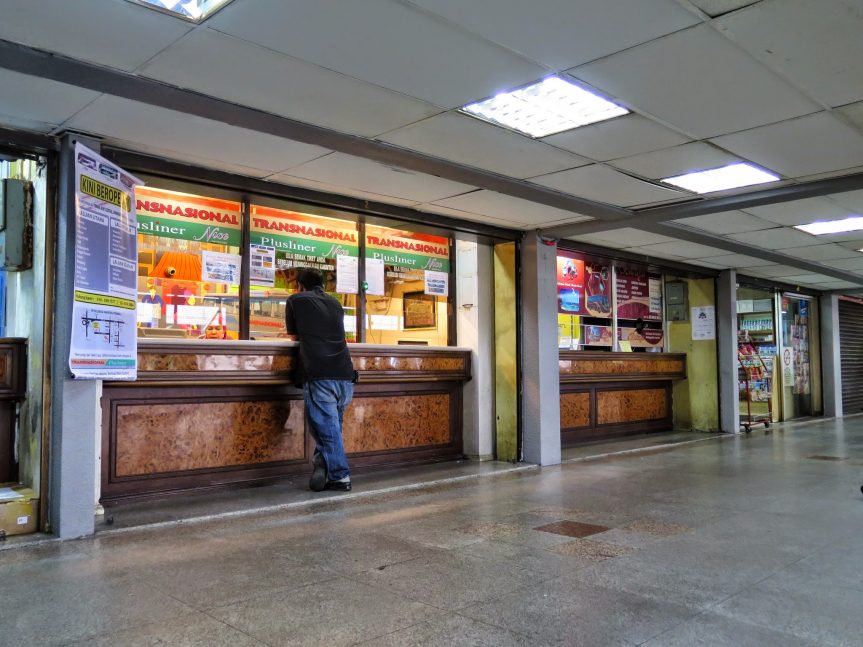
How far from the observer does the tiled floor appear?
2.79 meters

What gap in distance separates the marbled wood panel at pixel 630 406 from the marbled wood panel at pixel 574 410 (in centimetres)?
29

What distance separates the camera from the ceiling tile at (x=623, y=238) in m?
7.66

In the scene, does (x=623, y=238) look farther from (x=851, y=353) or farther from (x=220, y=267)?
(x=851, y=353)

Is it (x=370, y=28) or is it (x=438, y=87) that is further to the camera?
(x=438, y=87)

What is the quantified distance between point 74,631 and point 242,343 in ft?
10.2

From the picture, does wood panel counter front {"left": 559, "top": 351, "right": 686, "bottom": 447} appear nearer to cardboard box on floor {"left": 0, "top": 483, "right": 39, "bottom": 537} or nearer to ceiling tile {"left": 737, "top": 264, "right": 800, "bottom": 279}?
ceiling tile {"left": 737, "top": 264, "right": 800, "bottom": 279}

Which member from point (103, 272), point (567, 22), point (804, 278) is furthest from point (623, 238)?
point (103, 272)

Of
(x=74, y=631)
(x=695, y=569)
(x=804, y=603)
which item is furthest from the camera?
(x=695, y=569)

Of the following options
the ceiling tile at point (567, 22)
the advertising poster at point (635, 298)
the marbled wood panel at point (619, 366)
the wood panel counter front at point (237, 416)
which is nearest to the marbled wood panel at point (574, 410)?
the marbled wood panel at point (619, 366)

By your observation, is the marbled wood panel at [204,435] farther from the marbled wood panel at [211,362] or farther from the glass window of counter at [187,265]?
the glass window of counter at [187,265]

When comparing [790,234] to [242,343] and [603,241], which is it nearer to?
[603,241]

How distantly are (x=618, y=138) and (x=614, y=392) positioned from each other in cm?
580

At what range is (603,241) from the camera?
8.12 m

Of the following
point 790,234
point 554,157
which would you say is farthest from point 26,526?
point 790,234
